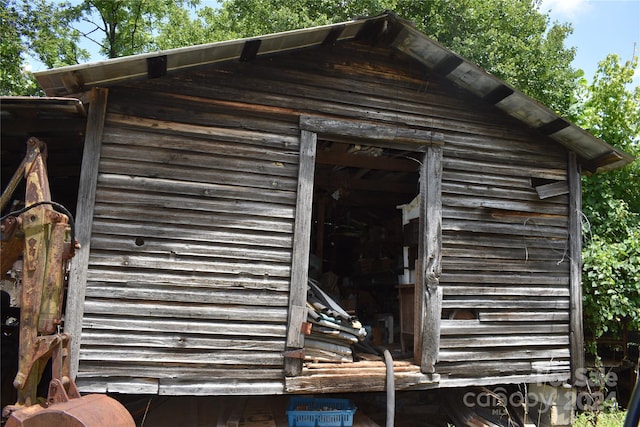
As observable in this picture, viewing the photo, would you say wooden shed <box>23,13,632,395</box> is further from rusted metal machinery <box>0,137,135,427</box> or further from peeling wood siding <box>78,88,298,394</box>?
rusted metal machinery <box>0,137,135,427</box>

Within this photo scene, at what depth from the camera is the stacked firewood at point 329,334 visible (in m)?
5.70

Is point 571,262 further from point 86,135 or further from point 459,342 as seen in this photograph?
point 86,135

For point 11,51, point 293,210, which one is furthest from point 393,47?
point 11,51

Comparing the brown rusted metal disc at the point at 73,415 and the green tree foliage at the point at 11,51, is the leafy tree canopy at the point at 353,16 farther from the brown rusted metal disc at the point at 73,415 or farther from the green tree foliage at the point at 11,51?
the brown rusted metal disc at the point at 73,415

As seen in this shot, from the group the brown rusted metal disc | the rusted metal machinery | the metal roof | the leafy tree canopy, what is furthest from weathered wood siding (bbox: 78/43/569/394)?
the leafy tree canopy

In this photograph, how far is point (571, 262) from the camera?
267 inches

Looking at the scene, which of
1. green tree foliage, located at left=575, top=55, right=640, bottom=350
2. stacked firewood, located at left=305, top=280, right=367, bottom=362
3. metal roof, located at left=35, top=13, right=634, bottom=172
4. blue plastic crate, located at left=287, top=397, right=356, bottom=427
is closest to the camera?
metal roof, located at left=35, top=13, right=634, bottom=172

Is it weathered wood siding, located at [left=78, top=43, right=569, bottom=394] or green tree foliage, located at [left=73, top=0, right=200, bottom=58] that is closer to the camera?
weathered wood siding, located at [left=78, top=43, right=569, bottom=394]

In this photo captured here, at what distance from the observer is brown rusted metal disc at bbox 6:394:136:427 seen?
3.29 m

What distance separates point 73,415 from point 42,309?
0.95m

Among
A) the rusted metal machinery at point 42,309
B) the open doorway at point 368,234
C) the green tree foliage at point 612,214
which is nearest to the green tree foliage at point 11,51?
the open doorway at point 368,234

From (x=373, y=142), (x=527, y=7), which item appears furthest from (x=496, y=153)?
(x=527, y=7)

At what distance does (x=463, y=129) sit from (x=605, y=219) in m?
4.74

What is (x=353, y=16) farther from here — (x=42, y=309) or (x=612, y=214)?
(x=42, y=309)
